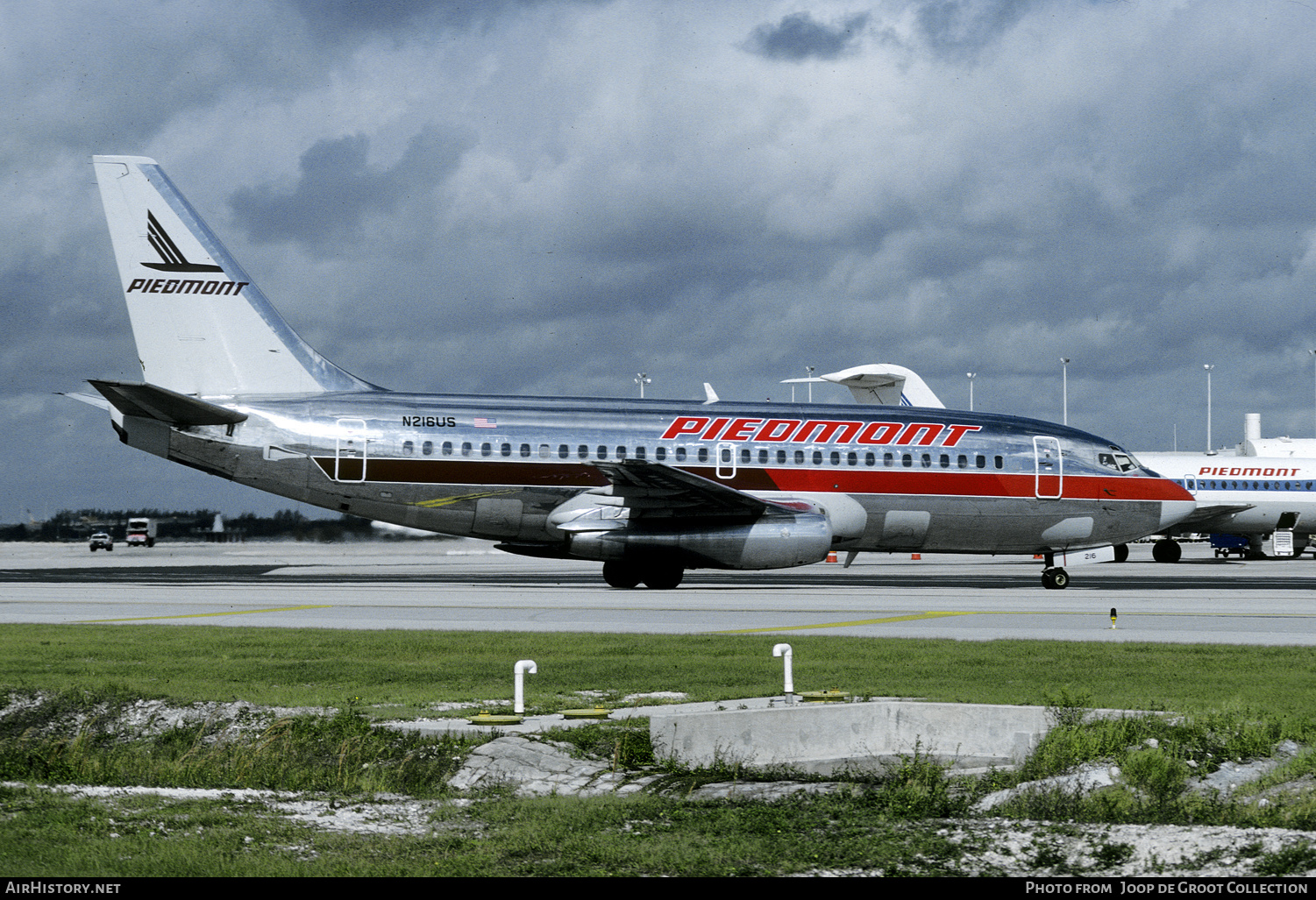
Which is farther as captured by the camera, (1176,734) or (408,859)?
(1176,734)

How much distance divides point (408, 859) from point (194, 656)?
1063 cm

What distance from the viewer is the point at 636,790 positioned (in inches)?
380

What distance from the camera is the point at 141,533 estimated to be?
278 feet

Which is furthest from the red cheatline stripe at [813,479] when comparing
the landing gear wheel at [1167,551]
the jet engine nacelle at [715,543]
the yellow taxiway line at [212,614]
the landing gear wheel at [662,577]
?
the landing gear wheel at [1167,551]

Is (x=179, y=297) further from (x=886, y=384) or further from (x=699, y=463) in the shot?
(x=886, y=384)

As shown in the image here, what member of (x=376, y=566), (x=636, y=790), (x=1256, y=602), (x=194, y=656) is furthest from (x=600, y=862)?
(x=376, y=566)

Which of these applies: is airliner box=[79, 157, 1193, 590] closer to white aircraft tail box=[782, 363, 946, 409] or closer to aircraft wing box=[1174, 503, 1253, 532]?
aircraft wing box=[1174, 503, 1253, 532]

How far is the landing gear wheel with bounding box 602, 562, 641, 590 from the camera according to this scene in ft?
102

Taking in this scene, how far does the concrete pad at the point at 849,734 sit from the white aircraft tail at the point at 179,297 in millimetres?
23969

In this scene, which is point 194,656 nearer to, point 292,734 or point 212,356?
point 292,734

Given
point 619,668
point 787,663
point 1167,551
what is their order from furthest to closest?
point 1167,551
point 619,668
point 787,663

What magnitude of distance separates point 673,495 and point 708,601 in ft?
13.1

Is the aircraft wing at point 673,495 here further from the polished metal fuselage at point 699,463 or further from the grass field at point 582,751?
the grass field at point 582,751

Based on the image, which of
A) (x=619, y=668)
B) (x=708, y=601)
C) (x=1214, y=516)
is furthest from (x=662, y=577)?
(x=1214, y=516)
